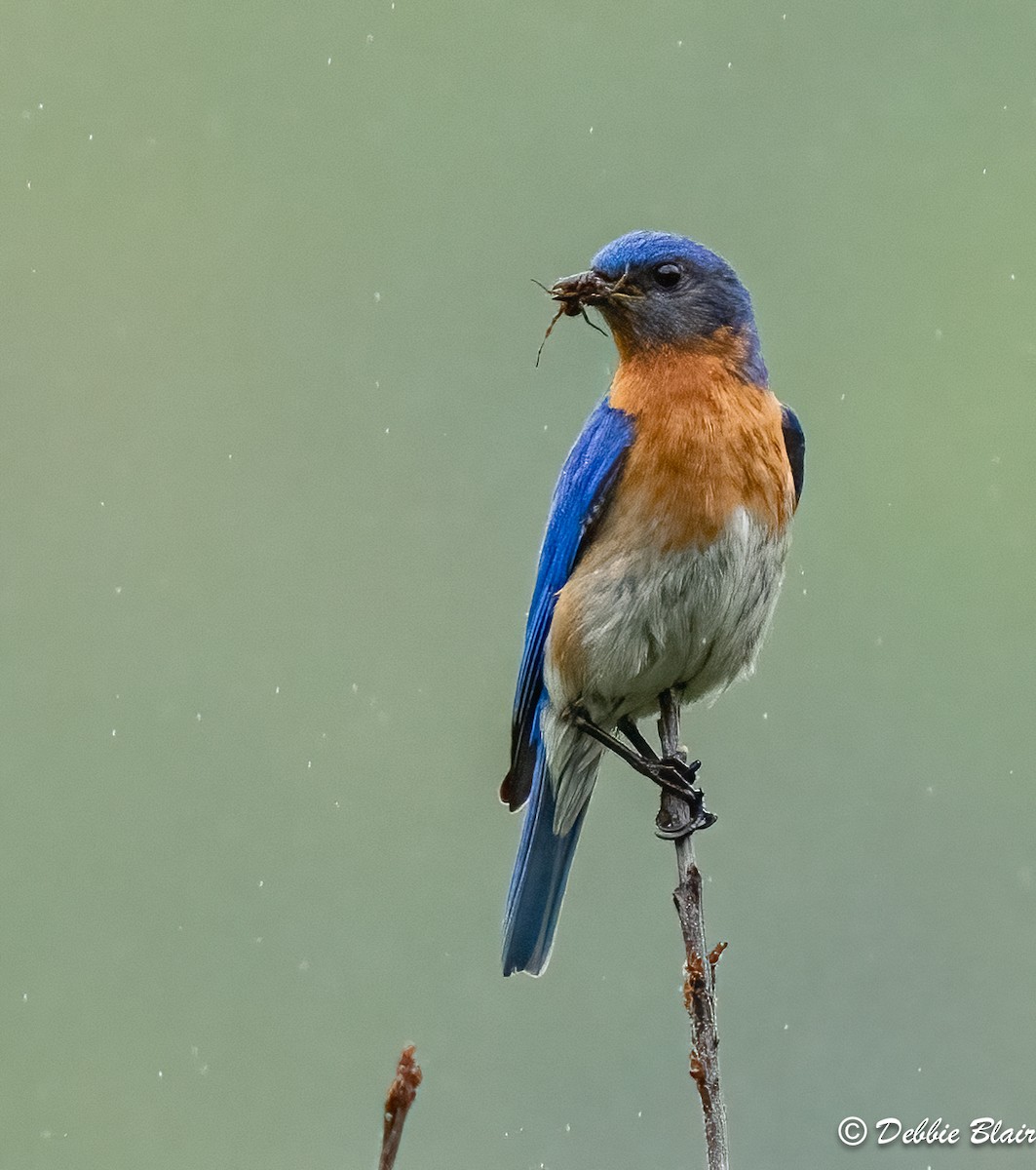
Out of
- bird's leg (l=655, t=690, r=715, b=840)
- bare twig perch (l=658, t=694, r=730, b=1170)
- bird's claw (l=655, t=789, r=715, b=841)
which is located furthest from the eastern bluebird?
bare twig perch (l=658, t=694, r=730, b=1170)

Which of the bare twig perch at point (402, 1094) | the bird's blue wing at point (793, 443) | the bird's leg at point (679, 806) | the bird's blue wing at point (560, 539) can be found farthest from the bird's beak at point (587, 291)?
the bare twig perch at point (402, 1094)

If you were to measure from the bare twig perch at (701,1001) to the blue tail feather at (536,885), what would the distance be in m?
1.39

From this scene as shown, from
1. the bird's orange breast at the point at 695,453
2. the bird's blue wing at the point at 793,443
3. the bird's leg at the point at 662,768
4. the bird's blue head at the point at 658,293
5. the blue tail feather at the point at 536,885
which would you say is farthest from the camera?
the blue tail feather at the point at 536,885

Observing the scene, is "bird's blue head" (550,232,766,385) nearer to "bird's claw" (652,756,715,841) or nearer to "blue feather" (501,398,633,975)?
"blue feather" (501,398,633,975)

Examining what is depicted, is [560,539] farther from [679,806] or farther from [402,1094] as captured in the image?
[402,1094]

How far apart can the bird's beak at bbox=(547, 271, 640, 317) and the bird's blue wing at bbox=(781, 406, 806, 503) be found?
1.81ft

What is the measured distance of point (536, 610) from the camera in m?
4.93

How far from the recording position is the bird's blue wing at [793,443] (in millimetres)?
4875

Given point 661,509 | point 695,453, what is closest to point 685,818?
point 661,509

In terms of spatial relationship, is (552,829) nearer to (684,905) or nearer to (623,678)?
(623,678)

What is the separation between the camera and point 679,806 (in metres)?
4.18

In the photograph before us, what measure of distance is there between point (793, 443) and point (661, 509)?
22.8 inches

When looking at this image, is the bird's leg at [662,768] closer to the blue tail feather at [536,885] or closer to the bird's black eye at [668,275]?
the blue tail feather at [536,885]

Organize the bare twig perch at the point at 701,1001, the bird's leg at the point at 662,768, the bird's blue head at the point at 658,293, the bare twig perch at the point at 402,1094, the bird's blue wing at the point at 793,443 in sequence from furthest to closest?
the bird's blue wing at the point at 793,443 < the bird's blue head at the point at 658,293 < the bird's leg at the point at 662,768 < the bare twig perch at the point at 701,1001 < the bare twig perch at the point at 402,1094
